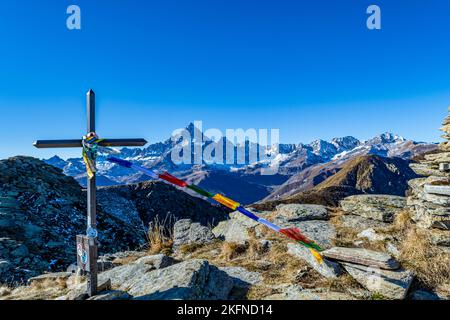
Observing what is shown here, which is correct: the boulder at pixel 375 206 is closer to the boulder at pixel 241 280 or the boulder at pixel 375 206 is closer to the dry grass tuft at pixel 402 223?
the dry grass tuft at pixel 402 223

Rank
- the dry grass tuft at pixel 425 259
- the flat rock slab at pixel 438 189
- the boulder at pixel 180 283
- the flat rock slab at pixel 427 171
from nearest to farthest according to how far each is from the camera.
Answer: the boulder at pixel 180 283, the dry grass tuft at pixel 425 259, the flat rock slab at pixel 438 189, the flat rock slab at pixel 427 171

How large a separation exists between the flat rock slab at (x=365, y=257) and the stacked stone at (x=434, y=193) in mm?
3229

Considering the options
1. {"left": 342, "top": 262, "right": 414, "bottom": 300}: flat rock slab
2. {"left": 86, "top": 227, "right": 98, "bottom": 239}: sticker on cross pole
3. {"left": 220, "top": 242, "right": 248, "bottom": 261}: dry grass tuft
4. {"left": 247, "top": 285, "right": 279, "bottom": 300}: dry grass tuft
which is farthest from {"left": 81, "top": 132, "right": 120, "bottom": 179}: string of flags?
{"left": 342, "top": 262, "right": 414, "bottom": 300}: flat rock slab

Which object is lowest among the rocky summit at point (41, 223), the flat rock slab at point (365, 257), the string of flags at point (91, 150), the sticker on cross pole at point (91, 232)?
the rocky summit at point (41, 223)

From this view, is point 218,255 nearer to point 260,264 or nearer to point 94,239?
point 260,264

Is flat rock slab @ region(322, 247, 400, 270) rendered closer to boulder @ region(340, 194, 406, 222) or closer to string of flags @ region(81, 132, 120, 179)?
boulder @ region(340, 194, 406, 222)

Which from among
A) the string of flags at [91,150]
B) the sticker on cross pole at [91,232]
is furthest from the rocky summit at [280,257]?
the string of flags at [91,150]

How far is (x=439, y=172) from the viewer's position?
36.3 feet

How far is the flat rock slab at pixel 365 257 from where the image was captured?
7375 millimetres

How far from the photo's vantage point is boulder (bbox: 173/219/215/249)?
1369 cm

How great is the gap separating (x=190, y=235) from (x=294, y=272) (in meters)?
6.80

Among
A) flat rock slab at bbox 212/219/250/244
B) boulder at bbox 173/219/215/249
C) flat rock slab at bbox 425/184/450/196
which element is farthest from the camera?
boulder at bbox 173/219/215/249
